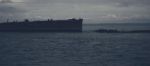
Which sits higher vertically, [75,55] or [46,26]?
[75,55]

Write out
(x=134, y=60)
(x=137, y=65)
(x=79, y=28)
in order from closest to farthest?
(x=137, y=65), (x=134, y=60), (x=79, y=28)

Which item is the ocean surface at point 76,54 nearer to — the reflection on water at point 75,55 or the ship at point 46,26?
the reflection on water at point 75,55

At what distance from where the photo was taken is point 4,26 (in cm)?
10806

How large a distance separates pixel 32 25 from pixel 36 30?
1832 millimetres

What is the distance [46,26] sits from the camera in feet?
347

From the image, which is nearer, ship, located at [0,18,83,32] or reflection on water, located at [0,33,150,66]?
reflection on water, located at [0,33,150,66]

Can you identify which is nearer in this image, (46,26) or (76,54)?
(76,54)

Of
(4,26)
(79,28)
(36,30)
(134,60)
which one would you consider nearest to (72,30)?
(79,28)

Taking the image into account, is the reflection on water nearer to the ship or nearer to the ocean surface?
the ocean surface

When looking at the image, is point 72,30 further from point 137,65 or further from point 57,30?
point 137,65

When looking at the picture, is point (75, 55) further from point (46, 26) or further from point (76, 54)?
point (46, 26)

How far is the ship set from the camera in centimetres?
10469

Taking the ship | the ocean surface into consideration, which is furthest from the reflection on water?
the ship

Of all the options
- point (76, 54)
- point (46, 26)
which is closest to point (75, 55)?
point (76, 54)
